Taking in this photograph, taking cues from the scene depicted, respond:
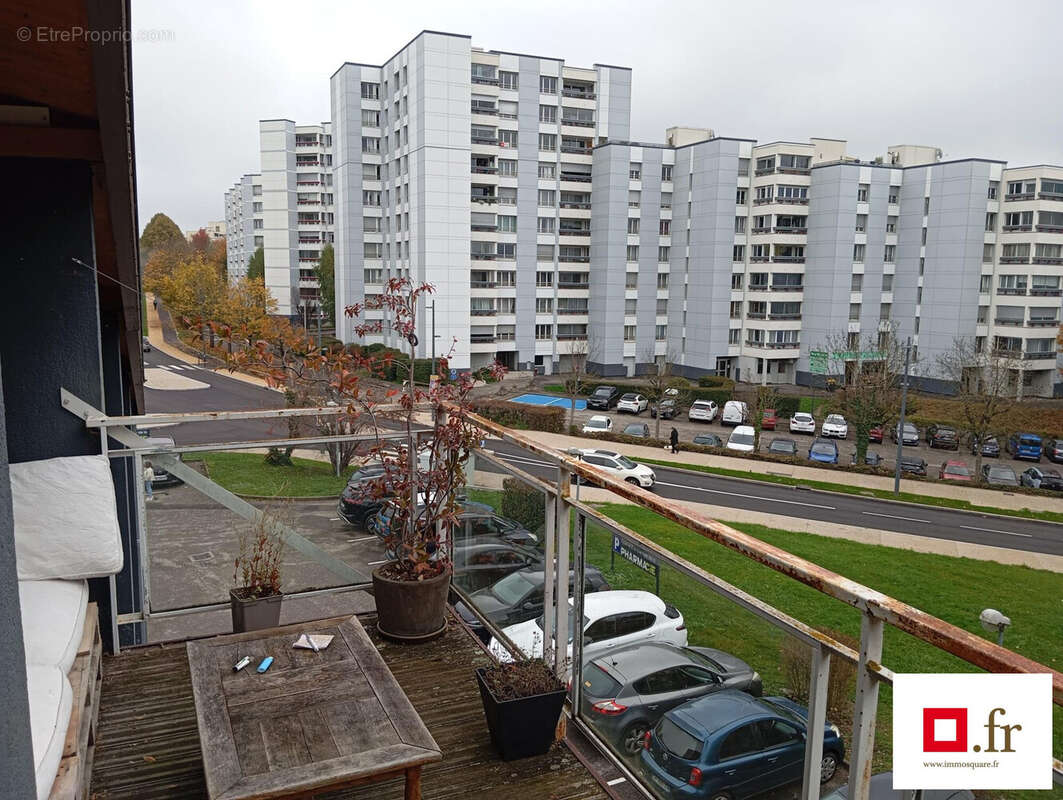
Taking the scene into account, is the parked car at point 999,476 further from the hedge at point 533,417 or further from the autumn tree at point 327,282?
the autumn tree at point 327,282

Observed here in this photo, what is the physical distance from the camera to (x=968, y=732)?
2.03 meters

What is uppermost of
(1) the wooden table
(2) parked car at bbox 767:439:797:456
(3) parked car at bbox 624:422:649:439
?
(1) the wooden table

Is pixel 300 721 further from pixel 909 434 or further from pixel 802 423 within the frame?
pixel 909 434

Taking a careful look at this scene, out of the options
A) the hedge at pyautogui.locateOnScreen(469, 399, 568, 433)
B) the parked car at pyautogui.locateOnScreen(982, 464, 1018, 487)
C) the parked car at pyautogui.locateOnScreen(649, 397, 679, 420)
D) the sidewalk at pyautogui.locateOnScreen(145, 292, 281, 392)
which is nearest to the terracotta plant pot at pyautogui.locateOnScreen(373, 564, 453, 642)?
the hedge at pyautogui.locateOnScreen(469, 399, 568, 433)

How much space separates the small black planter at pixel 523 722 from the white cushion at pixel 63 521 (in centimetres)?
233

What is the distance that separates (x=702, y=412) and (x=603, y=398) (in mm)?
5950

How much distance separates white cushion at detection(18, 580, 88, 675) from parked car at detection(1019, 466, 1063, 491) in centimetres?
3839

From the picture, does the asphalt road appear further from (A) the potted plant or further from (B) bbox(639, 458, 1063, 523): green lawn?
(A) the potted plant

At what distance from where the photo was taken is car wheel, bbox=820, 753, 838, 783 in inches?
95.4

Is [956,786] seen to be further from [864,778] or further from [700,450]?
[700,450]

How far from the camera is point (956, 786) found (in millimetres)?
1979

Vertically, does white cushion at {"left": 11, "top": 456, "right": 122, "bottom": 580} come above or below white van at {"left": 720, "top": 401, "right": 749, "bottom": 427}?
above

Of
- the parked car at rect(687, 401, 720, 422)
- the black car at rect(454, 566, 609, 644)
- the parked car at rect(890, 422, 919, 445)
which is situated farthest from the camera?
the parked car at rect(687, 401, 720, 422)

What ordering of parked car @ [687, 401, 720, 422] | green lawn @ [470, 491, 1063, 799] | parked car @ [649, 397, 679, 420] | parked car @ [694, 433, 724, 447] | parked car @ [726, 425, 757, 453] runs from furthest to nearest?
parked car @ [649, 397, 679, 420] < parked car @ [687, 401, 720, 422] < parked car @ [694, 433, 724, 447] < parked car @ [726, 425, 757, 453] < green lawn @ [470, 491, 1063, 799]
